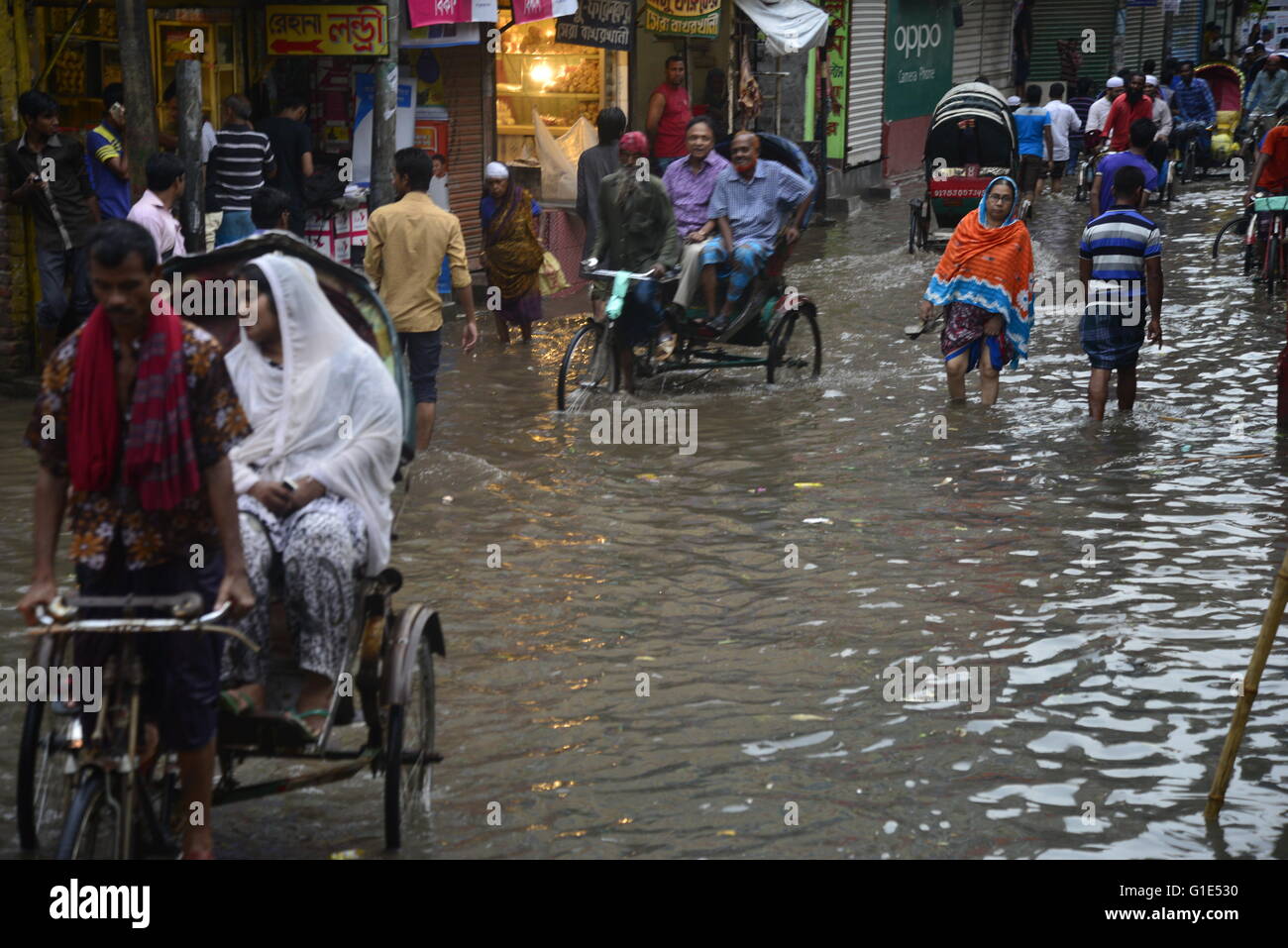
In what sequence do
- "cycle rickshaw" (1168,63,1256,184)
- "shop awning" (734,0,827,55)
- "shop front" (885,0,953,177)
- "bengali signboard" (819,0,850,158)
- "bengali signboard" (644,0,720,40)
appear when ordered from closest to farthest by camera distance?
"bengali signboard" (644,0,720,40), "shop awning" (734,0,827,55), "bengali signboard" (819,0,850,158), "cycle rickshaw" (1168,63,1256,184), "shop front" (885,0,953,177)

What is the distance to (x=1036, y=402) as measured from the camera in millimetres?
11430

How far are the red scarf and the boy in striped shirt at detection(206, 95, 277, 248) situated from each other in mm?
7823

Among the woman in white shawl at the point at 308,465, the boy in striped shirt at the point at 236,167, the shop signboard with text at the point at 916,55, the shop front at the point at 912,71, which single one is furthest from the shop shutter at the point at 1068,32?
the woman in white shawl at the point at 308,465

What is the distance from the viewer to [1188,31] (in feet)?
159

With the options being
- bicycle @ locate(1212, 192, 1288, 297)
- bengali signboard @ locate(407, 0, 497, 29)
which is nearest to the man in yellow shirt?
bengali signboard @ locate(407, 0, 497, 29)

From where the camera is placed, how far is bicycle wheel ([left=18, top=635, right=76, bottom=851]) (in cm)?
409

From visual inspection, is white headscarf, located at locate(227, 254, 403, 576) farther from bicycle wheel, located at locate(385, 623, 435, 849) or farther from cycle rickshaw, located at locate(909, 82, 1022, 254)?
cycle rickshaw, located at locate(909, 82, 1022, 254)

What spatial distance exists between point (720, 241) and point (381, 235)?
3408 millimetres

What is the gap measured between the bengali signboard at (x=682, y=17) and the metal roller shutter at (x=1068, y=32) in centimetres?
2077

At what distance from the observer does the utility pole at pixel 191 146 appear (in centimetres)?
1034

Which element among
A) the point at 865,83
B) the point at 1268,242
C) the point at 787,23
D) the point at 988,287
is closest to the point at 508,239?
the point at 988,287

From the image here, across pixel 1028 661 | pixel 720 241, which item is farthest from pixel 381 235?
pixel 1028 661

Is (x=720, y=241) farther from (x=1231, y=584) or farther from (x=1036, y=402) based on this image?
(x=1231, y=584)
